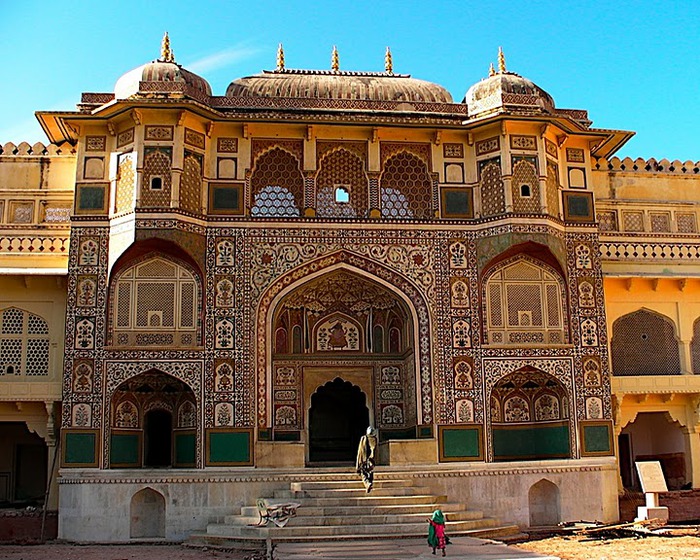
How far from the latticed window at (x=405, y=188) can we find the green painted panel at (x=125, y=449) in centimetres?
621

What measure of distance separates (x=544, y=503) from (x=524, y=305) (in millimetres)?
→ 3618

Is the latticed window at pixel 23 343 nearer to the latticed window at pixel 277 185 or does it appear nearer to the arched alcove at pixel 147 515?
the arched alcove at pixel 147 515

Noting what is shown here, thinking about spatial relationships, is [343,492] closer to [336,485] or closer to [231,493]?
[336,485]

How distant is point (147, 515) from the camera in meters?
15.9

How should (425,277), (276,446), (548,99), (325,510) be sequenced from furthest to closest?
(548,99) < (425,277) < (276,446) < (325,510)

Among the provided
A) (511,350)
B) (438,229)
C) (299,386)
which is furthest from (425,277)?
(299,386)

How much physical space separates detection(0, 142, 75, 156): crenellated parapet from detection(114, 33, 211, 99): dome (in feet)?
5.06

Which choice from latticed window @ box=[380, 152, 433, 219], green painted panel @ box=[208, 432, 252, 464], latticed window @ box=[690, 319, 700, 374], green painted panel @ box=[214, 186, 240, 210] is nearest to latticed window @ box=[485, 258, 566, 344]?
latticed window @ box=[380, 152, 433, 219]

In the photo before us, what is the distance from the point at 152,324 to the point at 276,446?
121 inches

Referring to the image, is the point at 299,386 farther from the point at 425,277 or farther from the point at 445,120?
the point at 445,120

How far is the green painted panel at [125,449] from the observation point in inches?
636

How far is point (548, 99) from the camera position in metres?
18.4

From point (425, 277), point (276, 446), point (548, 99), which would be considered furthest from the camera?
point (548, 99)

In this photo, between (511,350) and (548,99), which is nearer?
(511,350)
